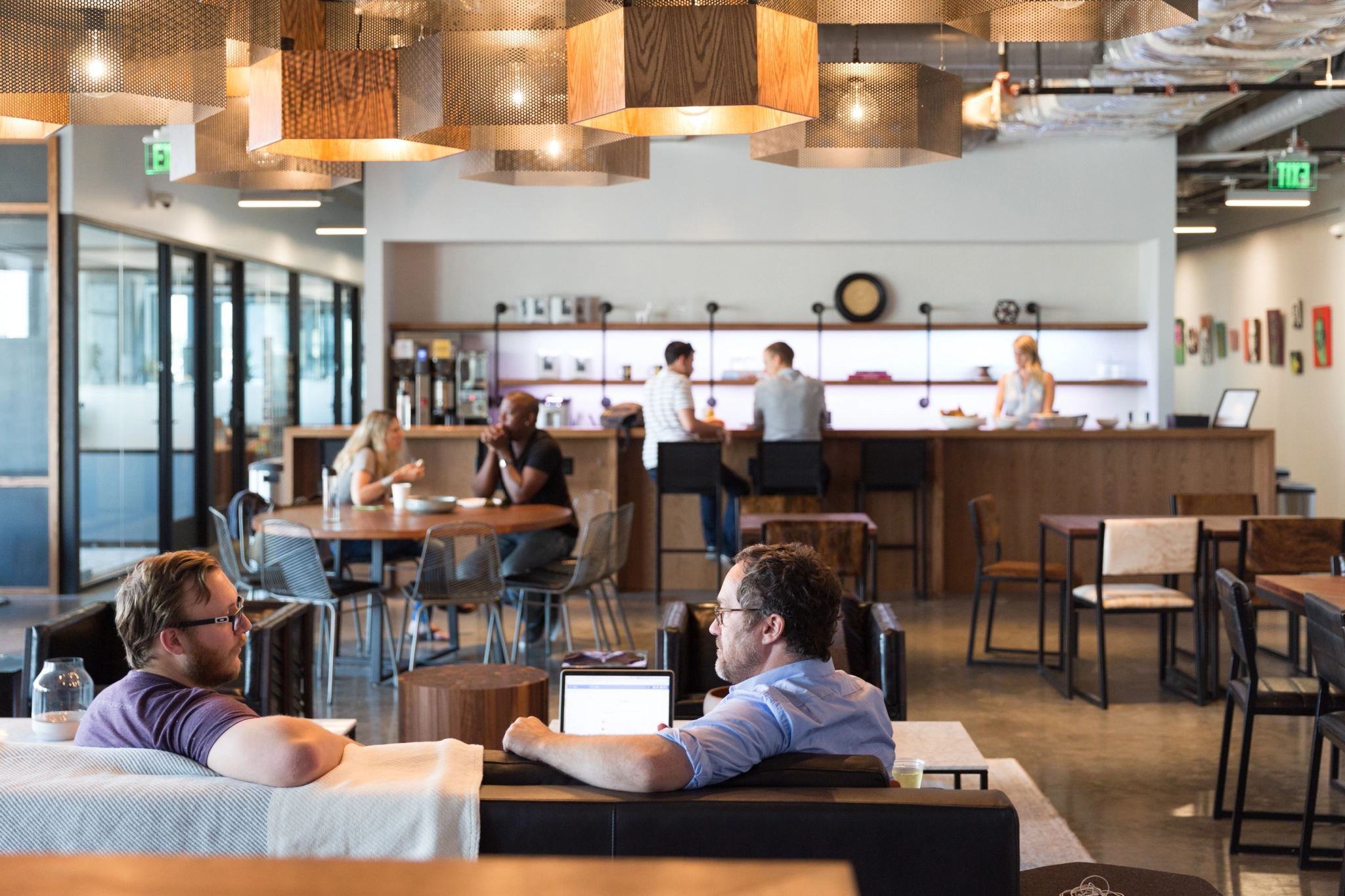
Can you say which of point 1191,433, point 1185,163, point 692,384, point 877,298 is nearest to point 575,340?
point 692,384

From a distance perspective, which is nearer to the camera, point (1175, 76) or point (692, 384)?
point (1175, 76)

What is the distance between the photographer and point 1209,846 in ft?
12.8

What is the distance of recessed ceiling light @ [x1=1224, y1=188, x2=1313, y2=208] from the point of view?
1011 centimetres

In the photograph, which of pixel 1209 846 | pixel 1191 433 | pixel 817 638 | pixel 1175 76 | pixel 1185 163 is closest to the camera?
pixel 817 638

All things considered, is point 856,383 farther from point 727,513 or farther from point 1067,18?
point 1067,18

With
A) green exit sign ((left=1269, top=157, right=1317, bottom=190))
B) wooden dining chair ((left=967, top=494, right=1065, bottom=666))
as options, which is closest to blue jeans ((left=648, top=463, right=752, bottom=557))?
wooden dining chair ((left=967, top=494, right=1065, bottom=666))

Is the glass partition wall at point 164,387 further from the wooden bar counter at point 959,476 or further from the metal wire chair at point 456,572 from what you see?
the metal wire chair at point 456,572

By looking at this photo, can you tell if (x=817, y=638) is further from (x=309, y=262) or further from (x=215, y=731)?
(x=309, y=262)

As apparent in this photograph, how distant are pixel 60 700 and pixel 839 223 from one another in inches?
336

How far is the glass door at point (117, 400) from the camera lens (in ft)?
28.8

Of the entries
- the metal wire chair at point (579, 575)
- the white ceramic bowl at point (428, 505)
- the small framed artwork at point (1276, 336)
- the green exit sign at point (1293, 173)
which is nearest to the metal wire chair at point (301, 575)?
the white ceramic bowl at point (428, 505)

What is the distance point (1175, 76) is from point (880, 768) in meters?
6.85

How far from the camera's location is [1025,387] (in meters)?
9.46

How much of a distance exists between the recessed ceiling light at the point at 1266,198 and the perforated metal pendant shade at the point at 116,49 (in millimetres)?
9244
